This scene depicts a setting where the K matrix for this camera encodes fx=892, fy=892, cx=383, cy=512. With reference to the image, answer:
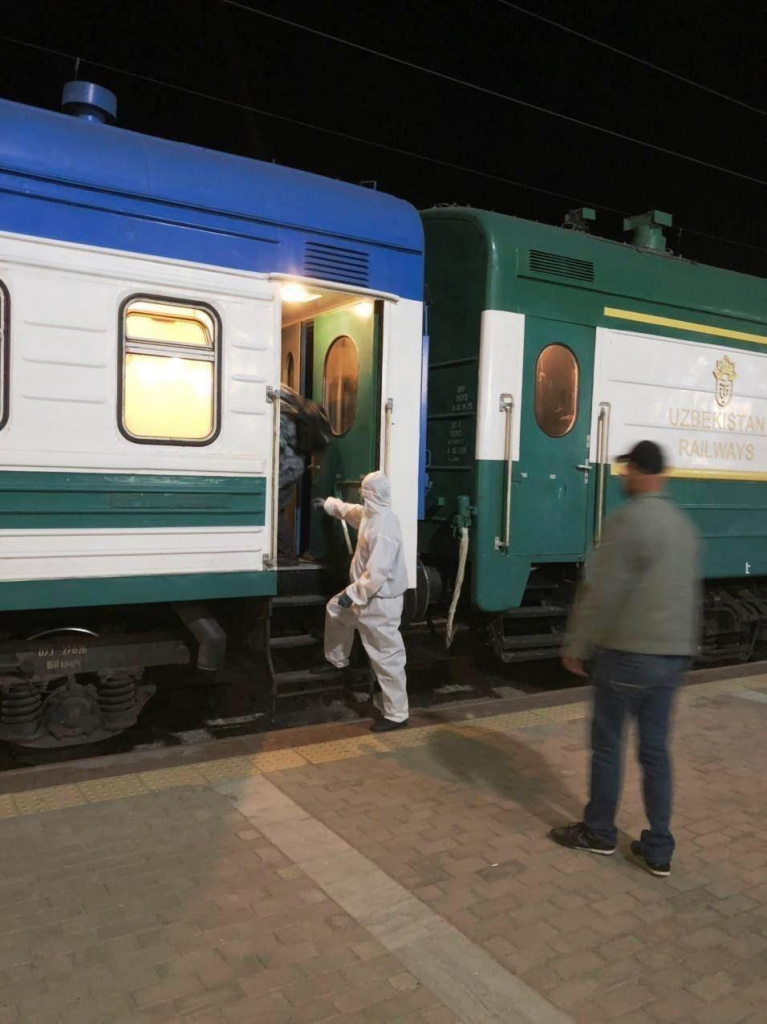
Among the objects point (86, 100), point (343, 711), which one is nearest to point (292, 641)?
point (343, 711)

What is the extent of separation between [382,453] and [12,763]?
3.05m

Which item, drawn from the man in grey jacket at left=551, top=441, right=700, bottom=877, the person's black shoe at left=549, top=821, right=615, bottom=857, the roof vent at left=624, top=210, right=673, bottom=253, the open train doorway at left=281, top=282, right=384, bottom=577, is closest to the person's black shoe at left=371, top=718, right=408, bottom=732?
the open train doorway at left=281, top=282, right=384, bottom=577

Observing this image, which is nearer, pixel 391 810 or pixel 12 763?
pixel 391 810

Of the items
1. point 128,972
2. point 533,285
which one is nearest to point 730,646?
point 533,285

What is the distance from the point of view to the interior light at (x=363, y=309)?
20.3 feet

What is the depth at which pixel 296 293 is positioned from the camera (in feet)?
19.4

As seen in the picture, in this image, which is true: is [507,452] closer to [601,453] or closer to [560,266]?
[601,453]

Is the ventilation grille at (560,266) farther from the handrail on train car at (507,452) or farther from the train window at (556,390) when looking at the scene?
the handrail on train car at (507,452)

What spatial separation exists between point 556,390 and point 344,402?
170 centimetres

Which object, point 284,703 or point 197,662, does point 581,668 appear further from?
point 284,703

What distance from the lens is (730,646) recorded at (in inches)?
342

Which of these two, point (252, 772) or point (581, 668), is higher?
point (581, 668)

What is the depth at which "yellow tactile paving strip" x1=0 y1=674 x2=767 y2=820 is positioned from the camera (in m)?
4.41

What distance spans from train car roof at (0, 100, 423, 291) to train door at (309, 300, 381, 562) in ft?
2.14
